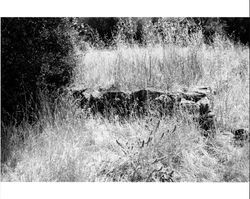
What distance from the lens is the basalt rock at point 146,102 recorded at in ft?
13.4

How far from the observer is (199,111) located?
4.08m

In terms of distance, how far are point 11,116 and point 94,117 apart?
102 cm

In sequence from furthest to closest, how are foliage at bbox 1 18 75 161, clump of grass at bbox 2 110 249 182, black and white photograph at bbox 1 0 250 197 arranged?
foliage at bbox 1 18 75 161 < black and white photograph at bbox 1 0 250 197 < clump of grass at bbox 2 110 249 182

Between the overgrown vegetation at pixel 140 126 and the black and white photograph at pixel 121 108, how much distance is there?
13 millimetres

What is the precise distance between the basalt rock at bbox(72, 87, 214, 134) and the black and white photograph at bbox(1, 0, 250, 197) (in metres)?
0.01

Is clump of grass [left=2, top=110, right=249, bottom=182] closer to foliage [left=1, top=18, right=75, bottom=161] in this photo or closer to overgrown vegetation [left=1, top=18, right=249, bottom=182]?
overgrown vegetation [left=1, top=18, right=249, bottom=182]

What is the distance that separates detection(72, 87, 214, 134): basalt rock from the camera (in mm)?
4078

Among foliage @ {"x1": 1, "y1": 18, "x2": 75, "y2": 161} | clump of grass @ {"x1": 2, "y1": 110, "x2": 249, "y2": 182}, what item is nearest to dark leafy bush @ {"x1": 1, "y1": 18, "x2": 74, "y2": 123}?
foliage @ {"x1": 1, "y1": 18, "x2": 75, "y2": 161}

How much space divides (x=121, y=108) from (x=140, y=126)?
40cm

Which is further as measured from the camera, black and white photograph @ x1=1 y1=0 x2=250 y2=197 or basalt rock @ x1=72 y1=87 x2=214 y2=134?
basalt rock @ x1=72 y1=87 x2=214 y2=134

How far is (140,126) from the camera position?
4109 millimetres

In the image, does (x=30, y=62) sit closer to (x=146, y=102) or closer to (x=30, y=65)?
(x=30, y=65)

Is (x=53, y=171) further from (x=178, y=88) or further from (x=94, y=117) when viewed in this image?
(x=178, y=88)

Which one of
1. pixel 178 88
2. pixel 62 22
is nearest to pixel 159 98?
pixel 178 88
